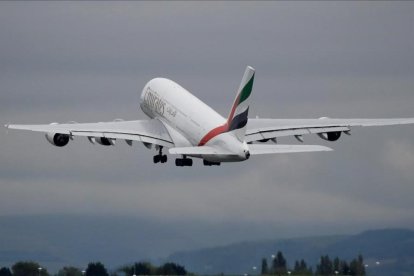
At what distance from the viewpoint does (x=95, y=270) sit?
4230 inches

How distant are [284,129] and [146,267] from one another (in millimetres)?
25244

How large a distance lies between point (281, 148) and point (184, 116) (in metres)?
17.4

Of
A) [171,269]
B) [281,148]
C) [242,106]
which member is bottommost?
[171,269]

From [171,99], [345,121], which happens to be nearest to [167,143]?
[171,99]

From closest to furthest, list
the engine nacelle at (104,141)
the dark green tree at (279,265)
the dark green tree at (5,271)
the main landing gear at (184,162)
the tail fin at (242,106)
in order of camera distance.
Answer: the dark green tree at (5,271) < the dark green tree at (279,265) < the tail fin at (242,106) < the main landing gear at (184,162) < the engine nacelle at (104,141)

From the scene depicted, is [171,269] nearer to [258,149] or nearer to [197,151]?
[258,149]

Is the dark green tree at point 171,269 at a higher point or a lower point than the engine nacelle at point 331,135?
lower

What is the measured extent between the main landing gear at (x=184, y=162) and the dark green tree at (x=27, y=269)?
23.4m

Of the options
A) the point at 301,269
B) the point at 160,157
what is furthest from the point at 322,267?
the point at 160,157

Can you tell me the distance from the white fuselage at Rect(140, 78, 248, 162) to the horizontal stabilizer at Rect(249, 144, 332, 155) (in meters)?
0.81

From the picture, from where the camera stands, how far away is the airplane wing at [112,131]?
5167 inches

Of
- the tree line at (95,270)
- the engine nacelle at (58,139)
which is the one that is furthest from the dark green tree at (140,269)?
the engine nacelle at (58,139)

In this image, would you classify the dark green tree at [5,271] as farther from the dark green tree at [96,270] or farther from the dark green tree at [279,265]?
the dark green tree at [279,265]

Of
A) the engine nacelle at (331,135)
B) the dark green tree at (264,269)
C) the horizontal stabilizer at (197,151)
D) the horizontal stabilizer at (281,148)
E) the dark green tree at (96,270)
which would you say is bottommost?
the dark green tree at (96,270)
